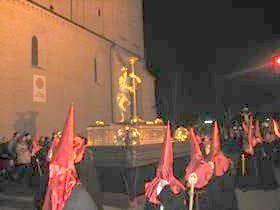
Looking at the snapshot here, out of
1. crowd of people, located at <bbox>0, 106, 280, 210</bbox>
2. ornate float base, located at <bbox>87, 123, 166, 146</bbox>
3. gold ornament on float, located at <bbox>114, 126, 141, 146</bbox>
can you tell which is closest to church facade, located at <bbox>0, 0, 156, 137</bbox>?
ornate float base, located at <bbox>87, 123, 166, 146</bbox>

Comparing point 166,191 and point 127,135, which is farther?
point 127,135

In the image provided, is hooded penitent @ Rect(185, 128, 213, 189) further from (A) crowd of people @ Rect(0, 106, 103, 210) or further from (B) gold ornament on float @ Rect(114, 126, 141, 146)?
(B) gold ornament on float @ Rect(114, 126, 141, 146)

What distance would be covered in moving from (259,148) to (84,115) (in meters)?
16.8

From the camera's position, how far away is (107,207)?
1239cm

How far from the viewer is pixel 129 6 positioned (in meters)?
41.9

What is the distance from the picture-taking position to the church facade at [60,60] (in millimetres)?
22859

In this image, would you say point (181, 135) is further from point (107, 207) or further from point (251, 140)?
point (107, 207)

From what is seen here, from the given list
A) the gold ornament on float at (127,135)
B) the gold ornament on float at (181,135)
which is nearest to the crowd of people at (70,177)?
the gold ornament on float at (127,135)

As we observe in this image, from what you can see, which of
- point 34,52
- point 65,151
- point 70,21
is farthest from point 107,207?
point 70,21

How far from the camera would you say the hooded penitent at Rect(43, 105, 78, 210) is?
4.72 meters

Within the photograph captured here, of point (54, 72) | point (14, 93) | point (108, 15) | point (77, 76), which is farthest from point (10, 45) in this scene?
point (108, 15)

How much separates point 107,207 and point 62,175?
25.4ft

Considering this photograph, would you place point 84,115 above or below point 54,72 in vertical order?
below

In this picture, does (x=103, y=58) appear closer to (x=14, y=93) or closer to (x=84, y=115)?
(x=84, y=115)
